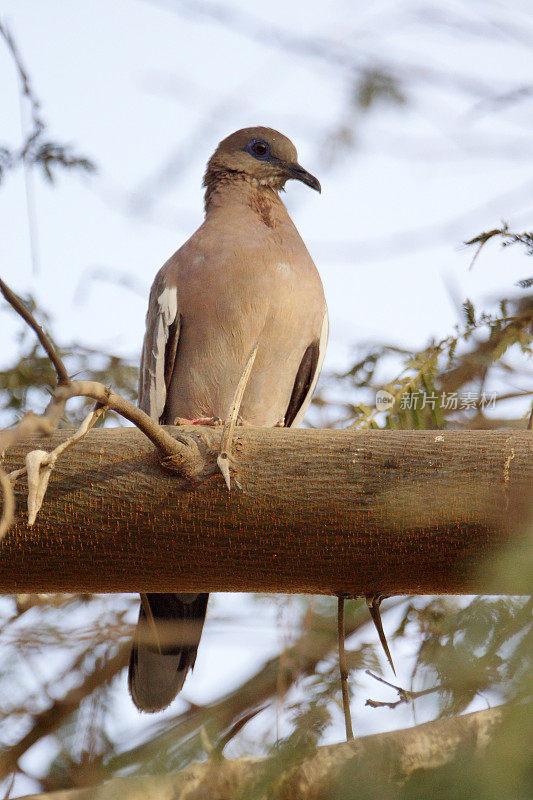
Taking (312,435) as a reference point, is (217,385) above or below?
above

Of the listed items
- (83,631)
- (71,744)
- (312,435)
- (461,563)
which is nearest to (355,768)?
(461,563)

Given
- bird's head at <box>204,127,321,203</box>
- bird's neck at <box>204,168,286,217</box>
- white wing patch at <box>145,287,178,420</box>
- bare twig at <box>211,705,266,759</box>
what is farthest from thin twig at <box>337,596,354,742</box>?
bird's head at <box>204,127,321,203</box>

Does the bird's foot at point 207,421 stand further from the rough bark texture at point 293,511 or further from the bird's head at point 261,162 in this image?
the bird's head at point 261,162

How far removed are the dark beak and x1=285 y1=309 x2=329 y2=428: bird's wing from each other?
0.72 metres

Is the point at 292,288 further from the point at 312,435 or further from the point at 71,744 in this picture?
the point at 71,744

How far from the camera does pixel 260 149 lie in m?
4.02

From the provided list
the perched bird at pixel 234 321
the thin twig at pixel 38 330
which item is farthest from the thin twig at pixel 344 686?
the perched bird at pixel 234 321

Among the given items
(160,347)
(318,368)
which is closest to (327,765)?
(160,347)

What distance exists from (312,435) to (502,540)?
478mm

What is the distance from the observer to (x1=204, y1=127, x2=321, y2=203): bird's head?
3.97m

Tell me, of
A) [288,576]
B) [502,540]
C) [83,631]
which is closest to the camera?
[502,540]

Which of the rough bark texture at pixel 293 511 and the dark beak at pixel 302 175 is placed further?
the dark beak at pixel 302 175

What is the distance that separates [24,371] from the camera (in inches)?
142

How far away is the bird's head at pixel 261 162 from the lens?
3969 millimetres
